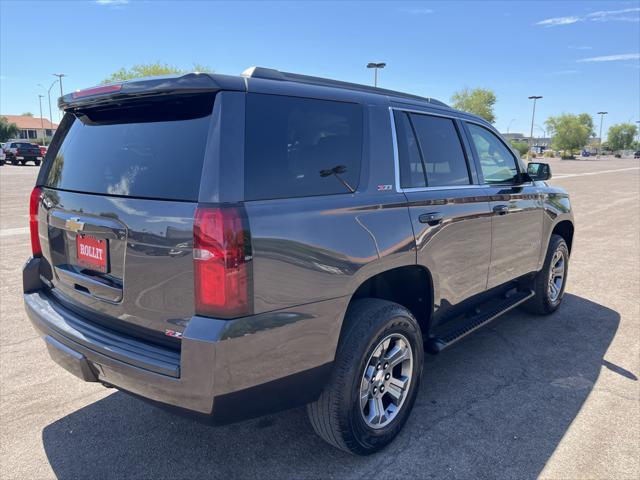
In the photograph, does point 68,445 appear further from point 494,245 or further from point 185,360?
point 494,245

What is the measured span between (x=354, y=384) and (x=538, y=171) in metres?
3.16

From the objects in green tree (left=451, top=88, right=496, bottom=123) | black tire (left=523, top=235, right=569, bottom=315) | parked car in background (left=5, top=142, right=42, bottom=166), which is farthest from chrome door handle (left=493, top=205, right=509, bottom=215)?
green tree (left=451, top=88, right=496, bottom=123)

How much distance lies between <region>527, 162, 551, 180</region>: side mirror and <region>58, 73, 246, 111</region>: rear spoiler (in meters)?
3.38

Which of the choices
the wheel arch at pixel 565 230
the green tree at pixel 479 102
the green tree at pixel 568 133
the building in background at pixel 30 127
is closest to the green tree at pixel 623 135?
the green tree at pixel 568 133

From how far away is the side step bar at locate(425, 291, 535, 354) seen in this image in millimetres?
3350

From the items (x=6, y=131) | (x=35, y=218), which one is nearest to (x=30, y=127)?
(x=6, y=131)

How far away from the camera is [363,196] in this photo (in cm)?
265

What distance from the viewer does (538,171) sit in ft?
15.2

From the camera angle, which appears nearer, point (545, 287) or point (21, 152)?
point (545, 287)

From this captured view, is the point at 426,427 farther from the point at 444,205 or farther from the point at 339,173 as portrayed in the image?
the point at 339,173

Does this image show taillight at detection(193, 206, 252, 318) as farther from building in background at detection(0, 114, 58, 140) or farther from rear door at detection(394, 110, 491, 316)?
building in background at detection(0, 114, 58, 140)

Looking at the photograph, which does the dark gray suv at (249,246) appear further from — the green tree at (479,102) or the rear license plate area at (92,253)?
the green tree at (479,102)

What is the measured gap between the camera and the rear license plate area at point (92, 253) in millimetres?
2416

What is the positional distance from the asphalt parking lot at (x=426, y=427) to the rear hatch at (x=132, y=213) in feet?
2.72
